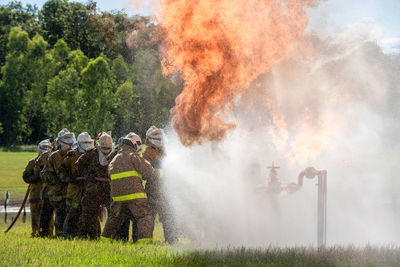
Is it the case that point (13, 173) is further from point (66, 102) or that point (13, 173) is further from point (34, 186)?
point (34, 186)

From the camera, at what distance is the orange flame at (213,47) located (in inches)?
474

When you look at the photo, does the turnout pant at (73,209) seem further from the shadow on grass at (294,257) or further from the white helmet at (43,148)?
the shadow on grass at (294,257)

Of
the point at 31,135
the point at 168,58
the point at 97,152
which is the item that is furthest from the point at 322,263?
the point at 31,135

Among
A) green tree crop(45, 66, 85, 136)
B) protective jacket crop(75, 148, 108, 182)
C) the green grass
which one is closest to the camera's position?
protective jacket crop(75, 148, 108, 182)

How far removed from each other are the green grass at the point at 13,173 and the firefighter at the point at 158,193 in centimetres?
1901

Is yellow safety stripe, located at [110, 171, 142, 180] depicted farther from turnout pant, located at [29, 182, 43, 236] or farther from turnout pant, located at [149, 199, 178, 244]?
turnout pant, located at [29, 182, 43, 236]

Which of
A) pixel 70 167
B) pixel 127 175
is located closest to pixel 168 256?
pixel 127 175

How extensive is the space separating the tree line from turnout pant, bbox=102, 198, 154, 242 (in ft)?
47.1

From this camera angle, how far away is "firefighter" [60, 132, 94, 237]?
38.1ft

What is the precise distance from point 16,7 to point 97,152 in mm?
66734

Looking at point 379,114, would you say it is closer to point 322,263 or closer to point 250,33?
point 250,33

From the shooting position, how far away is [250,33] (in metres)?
12.3

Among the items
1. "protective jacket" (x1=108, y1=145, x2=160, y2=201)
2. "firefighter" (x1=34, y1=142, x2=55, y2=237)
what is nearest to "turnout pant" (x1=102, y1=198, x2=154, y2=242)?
"protective jacket" (x1=108, y1=145, x2=160, y2=201)

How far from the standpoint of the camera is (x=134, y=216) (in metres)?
9.91
